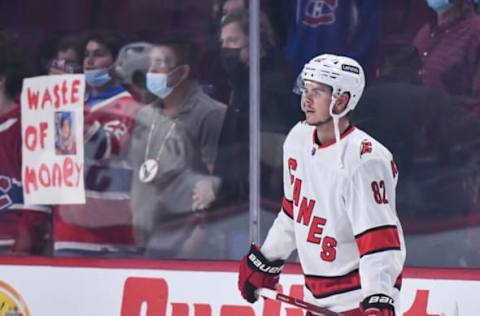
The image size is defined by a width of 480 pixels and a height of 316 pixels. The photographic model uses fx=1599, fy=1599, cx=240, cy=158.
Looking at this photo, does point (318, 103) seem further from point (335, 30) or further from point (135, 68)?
point (135, 68)

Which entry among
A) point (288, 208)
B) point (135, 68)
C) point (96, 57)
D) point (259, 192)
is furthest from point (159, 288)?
Result: point (288, 208)

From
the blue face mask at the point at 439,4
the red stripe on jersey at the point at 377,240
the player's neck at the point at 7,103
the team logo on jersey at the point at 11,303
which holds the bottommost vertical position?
the team logo on jersey at the point at 11,303

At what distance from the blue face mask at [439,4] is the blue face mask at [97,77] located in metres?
1.58

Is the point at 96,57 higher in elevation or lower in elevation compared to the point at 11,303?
higher

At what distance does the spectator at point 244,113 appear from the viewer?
23.2 ft

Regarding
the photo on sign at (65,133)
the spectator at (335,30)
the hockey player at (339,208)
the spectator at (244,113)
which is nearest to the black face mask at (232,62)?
the spectator at (244,113)

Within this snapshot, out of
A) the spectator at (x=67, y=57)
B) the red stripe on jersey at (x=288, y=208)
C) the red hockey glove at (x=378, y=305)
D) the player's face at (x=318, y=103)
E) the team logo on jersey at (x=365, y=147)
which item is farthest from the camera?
the spectator at (x=67, y=57)

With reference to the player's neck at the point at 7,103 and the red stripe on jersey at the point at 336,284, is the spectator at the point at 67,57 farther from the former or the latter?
the red stripe on jersey at the point at 336,284

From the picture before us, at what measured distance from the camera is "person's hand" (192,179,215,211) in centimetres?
721

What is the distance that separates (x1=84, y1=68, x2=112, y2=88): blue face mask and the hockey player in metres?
1.70

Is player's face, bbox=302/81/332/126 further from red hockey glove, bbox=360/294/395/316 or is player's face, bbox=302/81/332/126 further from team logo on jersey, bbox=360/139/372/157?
red hockey glove, bbox=360/294/395/316

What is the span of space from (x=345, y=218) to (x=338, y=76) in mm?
517

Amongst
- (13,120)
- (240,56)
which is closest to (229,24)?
(240,56)

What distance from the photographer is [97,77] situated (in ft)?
24.4
